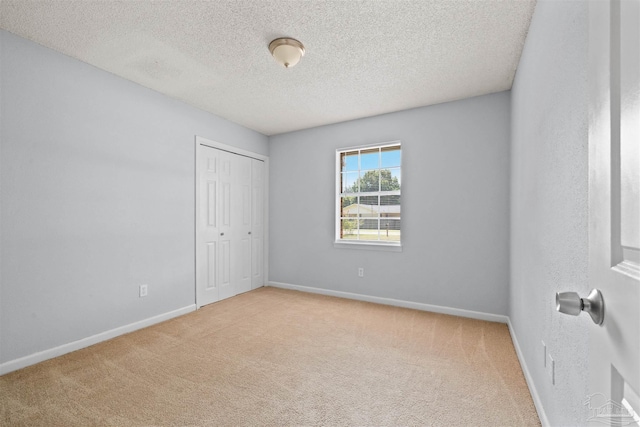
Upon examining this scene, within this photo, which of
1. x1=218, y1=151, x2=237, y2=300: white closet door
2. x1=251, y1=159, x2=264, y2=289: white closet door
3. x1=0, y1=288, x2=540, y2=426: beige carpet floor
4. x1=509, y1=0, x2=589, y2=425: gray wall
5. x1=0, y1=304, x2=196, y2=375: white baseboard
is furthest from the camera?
x1=251, y1=159, x2=264, y2=289: white closet door

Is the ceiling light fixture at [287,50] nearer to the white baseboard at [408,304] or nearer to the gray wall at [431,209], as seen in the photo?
the gray wall at [431,209]

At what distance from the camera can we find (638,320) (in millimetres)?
429

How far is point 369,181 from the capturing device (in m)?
4.16

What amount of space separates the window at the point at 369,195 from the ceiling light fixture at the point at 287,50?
195 cm

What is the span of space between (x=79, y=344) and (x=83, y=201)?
1.29 metres

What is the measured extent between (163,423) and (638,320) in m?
2.16

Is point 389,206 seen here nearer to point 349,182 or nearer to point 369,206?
point 369,206

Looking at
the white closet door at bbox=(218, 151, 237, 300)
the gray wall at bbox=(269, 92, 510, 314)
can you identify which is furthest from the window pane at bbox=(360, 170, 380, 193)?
the white closet door at bbox=(218, 151, 237, 300)

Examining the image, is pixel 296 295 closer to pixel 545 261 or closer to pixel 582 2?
pixel 545 261

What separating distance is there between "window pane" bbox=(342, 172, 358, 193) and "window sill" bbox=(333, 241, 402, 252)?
0.79 meters

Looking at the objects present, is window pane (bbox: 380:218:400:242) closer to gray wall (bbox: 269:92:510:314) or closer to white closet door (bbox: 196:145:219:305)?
gray wall (bbox: 269:92:510:314)

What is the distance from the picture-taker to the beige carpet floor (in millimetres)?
1728

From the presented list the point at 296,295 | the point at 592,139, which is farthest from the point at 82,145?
the point at 592,139

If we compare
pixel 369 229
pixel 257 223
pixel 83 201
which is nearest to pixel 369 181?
pixel 369 229
